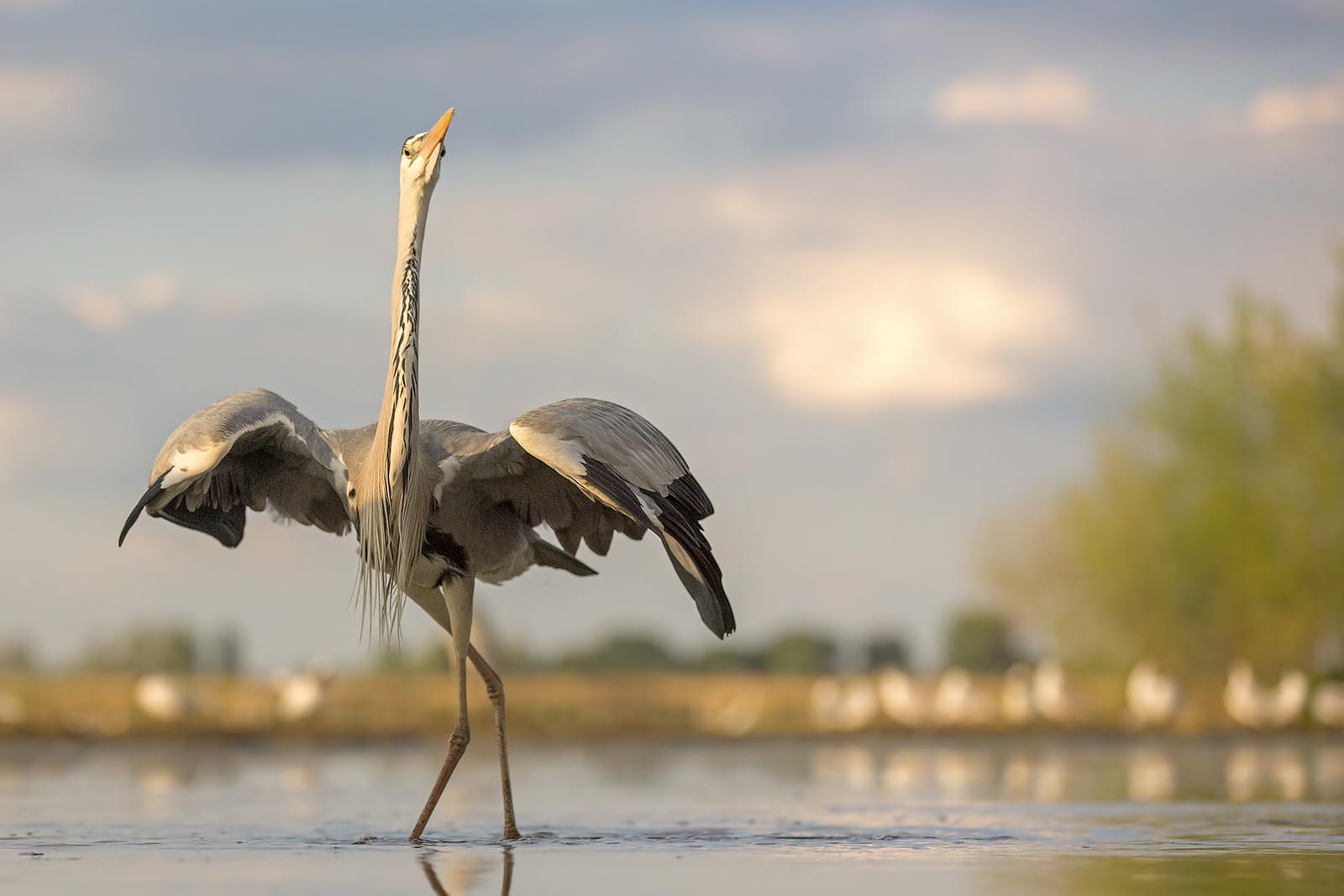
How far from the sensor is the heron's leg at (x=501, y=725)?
10602 millimetres

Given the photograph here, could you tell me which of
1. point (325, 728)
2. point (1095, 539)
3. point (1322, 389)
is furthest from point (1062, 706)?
point (325, 728)

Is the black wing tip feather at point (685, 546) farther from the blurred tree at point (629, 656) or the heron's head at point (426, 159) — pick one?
the blurred tree at point (629, 656)

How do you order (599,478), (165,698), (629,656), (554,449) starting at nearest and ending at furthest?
(599,478), (554,449), (165,698), (629,656)

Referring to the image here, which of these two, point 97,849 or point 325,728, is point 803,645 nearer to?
point 325,728

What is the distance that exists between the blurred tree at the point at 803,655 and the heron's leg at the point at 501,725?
4315 centimetres

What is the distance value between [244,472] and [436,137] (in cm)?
228

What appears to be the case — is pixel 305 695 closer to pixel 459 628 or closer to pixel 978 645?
pixel 459 628

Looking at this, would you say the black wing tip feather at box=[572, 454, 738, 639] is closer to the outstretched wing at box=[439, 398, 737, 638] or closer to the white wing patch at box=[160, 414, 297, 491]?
the outstretched wing at box=[439, 398, 737, 638]

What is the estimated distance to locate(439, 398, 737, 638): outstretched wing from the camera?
366 inches

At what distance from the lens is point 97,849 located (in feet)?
32.2

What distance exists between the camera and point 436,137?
34.3 ft

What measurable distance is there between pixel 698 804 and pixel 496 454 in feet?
15.2

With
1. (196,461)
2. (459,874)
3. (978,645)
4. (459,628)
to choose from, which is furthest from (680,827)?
(978,645)

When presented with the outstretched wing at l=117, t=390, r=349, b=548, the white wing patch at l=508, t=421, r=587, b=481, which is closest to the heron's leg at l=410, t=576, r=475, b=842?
the outstretched wing at l=117, t=390, r=349, b=548
